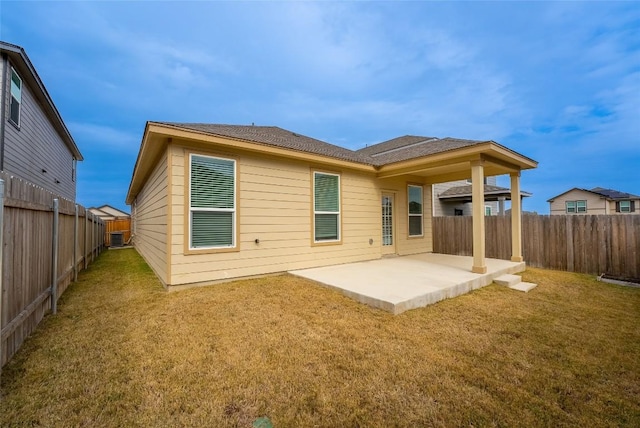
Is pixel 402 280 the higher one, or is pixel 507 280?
pixel 402 280

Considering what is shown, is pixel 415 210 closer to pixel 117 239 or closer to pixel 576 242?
pixel 576 242

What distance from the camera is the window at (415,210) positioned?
930cm

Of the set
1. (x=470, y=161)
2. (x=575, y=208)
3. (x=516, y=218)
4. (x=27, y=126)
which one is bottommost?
(x=516, y=218)

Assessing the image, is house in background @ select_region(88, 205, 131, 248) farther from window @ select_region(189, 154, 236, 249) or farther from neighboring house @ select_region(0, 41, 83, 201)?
window @ select_region(189, 154, 236, 249)

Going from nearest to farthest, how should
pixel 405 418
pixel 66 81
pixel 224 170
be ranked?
pixel 405 418 → pixel 224 170 → pixel 66 81

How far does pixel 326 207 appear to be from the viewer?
7.04m

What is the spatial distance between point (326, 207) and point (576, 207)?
81.4 feet

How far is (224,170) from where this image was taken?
5402mm

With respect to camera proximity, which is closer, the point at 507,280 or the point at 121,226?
the point at 507,280

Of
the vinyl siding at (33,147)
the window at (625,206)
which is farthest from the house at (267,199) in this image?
the window at (625,206)

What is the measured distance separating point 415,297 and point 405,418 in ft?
7.87

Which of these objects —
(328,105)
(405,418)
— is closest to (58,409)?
(405,418)

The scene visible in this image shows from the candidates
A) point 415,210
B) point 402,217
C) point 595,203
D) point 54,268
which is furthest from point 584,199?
point 54,268

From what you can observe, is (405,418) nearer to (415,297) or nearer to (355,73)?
(415,297)
